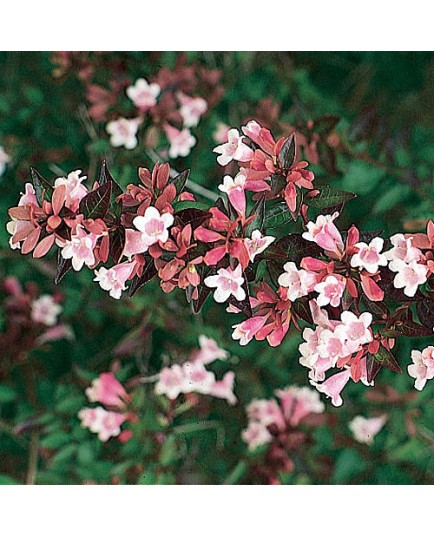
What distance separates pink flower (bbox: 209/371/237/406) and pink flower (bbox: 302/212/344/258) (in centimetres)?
77

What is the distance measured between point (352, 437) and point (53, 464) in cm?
54

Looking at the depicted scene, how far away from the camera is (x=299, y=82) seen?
133cm

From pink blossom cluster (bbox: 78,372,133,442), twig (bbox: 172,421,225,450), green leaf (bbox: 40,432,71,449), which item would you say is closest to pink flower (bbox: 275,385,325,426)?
twig (bbox: 172,421,225,450)

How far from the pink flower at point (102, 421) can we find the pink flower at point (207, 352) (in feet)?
0.58

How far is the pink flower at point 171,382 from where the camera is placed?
1358 mm

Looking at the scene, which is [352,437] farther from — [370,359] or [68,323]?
[370,359]

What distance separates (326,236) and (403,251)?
6 centimetres

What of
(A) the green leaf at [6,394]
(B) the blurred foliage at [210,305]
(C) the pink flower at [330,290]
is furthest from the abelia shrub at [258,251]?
(A) the green leaf at [6,394]

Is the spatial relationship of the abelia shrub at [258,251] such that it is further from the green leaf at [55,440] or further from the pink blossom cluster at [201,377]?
the green leaf at [55,440]

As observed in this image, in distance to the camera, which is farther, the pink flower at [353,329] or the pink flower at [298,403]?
the pink flower at [298,403]

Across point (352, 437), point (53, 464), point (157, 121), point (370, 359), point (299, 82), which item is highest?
point (370, 359)

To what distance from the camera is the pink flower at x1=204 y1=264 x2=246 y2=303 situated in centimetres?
60

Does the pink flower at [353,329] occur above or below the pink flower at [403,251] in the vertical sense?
below
